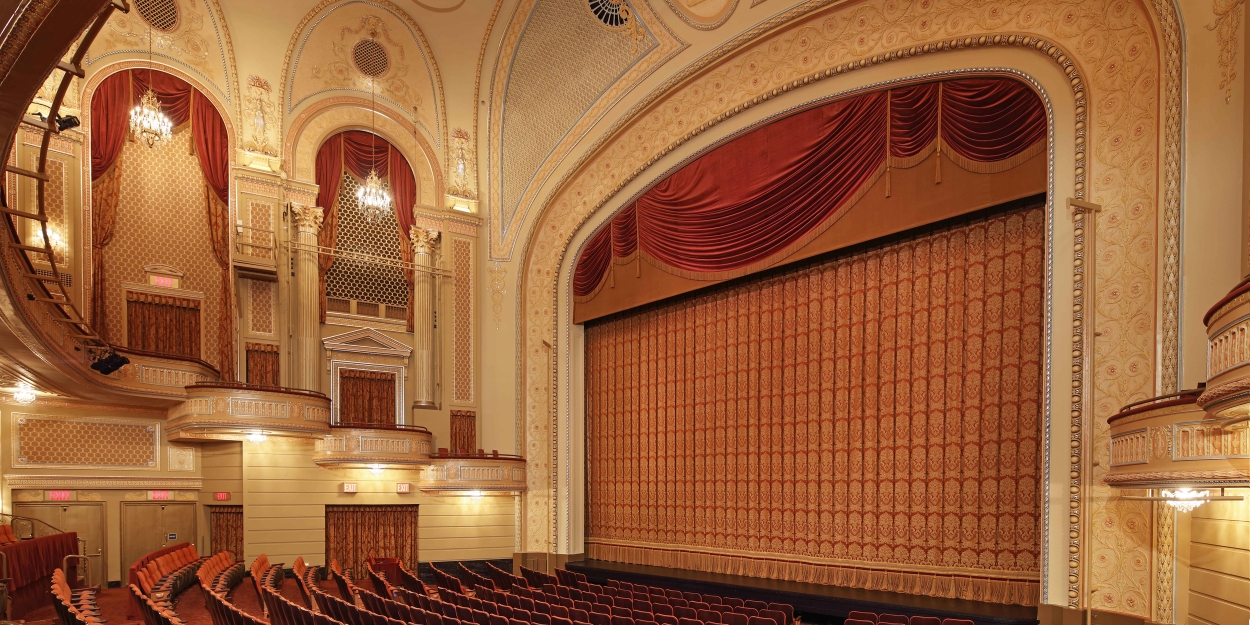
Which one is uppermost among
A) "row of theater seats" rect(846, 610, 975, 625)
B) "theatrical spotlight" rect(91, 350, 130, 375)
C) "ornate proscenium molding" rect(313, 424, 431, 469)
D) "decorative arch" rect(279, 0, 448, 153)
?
"decorative arch" rect(279, 0, 448, 153)

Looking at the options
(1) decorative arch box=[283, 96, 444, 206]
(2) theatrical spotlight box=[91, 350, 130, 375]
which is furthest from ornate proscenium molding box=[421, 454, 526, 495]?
(2) theatrical spotlight box=[91, 350, 130, 375]

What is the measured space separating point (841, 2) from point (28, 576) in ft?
37.7

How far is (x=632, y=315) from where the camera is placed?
15.0 metres

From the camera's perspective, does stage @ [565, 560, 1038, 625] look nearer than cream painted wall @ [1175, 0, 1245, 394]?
No

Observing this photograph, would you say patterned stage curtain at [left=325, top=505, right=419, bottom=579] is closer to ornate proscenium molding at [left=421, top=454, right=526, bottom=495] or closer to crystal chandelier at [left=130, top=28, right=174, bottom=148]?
ornate proscenium molding at [left=421, top=454, right=526, bottom=495]

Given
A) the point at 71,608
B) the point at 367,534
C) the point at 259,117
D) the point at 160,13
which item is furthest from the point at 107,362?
the point at 160,13

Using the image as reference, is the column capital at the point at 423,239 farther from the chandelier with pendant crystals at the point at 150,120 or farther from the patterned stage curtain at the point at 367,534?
the chandelier with pendant crystals at the point at 150,120

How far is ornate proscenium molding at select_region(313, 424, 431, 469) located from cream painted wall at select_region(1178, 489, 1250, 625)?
34.9ft

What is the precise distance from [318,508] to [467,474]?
2.43 meters

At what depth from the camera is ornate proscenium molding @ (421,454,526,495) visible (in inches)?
564

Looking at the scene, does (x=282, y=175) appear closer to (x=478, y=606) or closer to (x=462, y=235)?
(x=462, y=235)

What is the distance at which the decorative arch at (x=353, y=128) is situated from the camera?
48.9 feet

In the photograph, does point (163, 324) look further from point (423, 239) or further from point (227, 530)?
point (423, 239)

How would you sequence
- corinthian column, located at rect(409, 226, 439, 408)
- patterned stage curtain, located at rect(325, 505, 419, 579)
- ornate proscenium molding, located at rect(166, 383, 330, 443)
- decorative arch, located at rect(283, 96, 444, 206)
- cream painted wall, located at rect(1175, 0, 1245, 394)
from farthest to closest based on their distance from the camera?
corinthian column, located at rect(409, 226, 439, 408)
decorative arch, located at rect(283, 96, 444, 206)
patterned stage curtain, located at rect(325, 505, 419, 579)
ornate proscenium molding, located at rect(166, 383, 330, 443)
cream painted wall, located at rect(1175, 0, 1245, 394)
